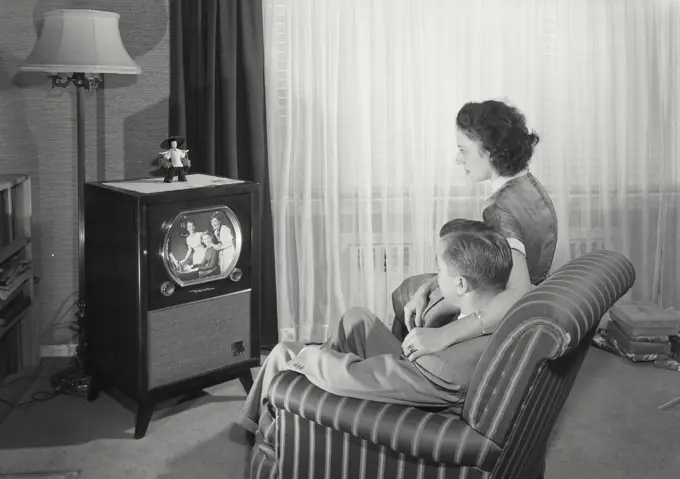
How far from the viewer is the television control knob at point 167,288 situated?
10.2ft

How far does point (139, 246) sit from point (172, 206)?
0.18 metres

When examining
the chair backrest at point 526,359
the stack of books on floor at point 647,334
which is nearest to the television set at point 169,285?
the chair backrest at point 526,359

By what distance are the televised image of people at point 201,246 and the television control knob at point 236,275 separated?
20mm

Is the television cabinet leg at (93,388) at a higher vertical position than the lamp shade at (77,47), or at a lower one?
lower

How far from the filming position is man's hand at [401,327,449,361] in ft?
7.22

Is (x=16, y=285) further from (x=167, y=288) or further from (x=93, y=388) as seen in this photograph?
(x=167, y=288)

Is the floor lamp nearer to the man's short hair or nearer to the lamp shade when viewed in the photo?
the lamp shade

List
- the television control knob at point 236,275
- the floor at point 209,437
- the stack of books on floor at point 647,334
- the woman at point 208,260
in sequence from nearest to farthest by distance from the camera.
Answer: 1. the floor at point 209,437
2. the woman at point 208,260
3. the television control knob at point 236,275
4. the stack of books on floor at point 647,334

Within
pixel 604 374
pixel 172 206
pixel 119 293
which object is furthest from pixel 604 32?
pixel 119 293

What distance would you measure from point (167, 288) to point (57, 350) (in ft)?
3.94

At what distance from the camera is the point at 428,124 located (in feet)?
13.6

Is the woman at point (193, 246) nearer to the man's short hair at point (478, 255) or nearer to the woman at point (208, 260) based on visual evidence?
the woman at point (208, 260)

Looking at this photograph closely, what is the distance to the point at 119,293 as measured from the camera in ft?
10.4

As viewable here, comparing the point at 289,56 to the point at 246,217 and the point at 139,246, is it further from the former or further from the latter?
the point at 139,246
